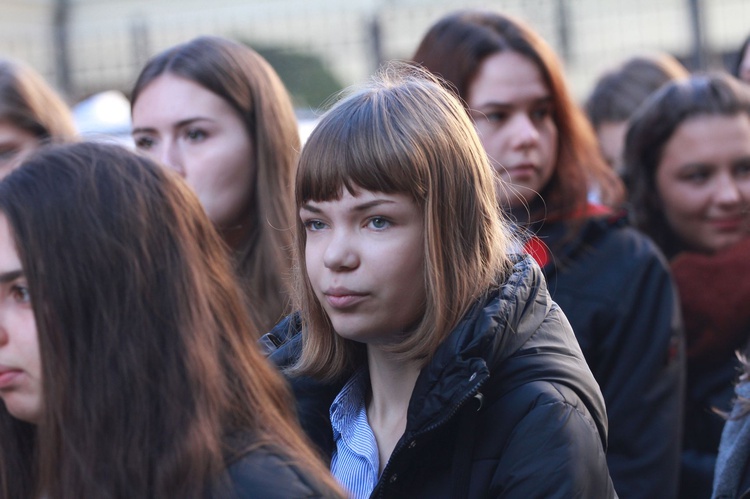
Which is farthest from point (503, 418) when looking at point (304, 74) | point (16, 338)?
point (304, 74)

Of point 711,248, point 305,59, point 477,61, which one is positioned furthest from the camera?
point 305,59

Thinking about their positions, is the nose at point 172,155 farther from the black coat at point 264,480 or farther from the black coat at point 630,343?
the black coat at point 264,480

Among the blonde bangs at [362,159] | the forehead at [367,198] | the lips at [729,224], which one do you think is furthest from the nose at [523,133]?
the forehead at [367,198]

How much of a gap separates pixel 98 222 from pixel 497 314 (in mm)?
787

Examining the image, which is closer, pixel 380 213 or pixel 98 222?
pixel 98 222

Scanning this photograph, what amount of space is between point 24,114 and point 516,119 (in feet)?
6.63

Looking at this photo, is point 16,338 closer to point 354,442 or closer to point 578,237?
point 354,442

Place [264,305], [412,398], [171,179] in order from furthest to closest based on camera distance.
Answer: [264,305] < [412,398] < [171,179]

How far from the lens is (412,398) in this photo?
82.3 inches

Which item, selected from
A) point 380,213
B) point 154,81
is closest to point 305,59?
point 154,81

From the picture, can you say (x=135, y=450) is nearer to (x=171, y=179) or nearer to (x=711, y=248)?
(x=171, y=179)

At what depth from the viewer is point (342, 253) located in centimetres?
215

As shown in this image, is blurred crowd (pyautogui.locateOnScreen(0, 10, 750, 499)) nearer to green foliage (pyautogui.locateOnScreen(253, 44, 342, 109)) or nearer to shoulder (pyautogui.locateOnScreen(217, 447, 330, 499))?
shoulder (pyautogui.locateOnScreen(217, 447, 330, 499))

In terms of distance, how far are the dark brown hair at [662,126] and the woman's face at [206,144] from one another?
150 centimetres
